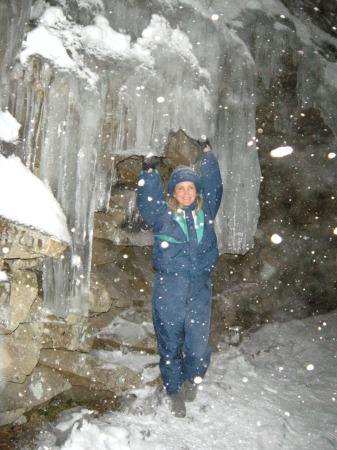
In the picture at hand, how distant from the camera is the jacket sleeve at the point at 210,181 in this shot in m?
3.47

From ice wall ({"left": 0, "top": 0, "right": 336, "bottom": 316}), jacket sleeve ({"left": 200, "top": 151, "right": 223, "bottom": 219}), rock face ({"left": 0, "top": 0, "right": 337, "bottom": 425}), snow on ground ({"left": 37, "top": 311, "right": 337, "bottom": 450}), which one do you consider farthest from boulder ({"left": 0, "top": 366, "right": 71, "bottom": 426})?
jacket sleeve ({"left": 200, "top": 151, "right": 223, "bottom": 219})

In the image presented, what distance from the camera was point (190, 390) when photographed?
3.46m

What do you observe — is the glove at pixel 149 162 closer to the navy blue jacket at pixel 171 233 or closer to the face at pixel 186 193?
the navy blue jacket at pixel 171 233

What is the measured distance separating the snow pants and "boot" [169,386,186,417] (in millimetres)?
49

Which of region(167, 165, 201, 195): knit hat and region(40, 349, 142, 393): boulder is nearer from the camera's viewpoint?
region(167, 165, 201, 195): knit hat

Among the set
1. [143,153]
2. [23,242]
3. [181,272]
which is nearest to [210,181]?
[143,153]

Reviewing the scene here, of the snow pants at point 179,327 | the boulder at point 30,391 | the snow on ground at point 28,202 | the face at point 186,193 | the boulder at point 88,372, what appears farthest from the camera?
the boulder at point 88,372

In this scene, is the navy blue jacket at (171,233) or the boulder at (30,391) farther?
the navy blue jacket at (171,233)

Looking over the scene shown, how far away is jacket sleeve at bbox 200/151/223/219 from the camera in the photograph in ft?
11.4

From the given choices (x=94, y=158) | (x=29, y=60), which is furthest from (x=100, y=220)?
(x=29, y=60)

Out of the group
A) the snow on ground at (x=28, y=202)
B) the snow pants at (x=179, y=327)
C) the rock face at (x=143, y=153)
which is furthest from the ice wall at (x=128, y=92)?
the snow pants at (x=179, y=327)

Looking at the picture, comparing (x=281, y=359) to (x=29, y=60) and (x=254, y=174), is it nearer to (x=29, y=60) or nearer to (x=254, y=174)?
(x=254, y=174)

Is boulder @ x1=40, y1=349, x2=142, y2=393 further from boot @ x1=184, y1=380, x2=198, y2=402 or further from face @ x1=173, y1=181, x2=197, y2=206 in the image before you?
face @ x1=173, y1=181, x2=197, y2=206

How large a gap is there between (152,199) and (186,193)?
314mm
